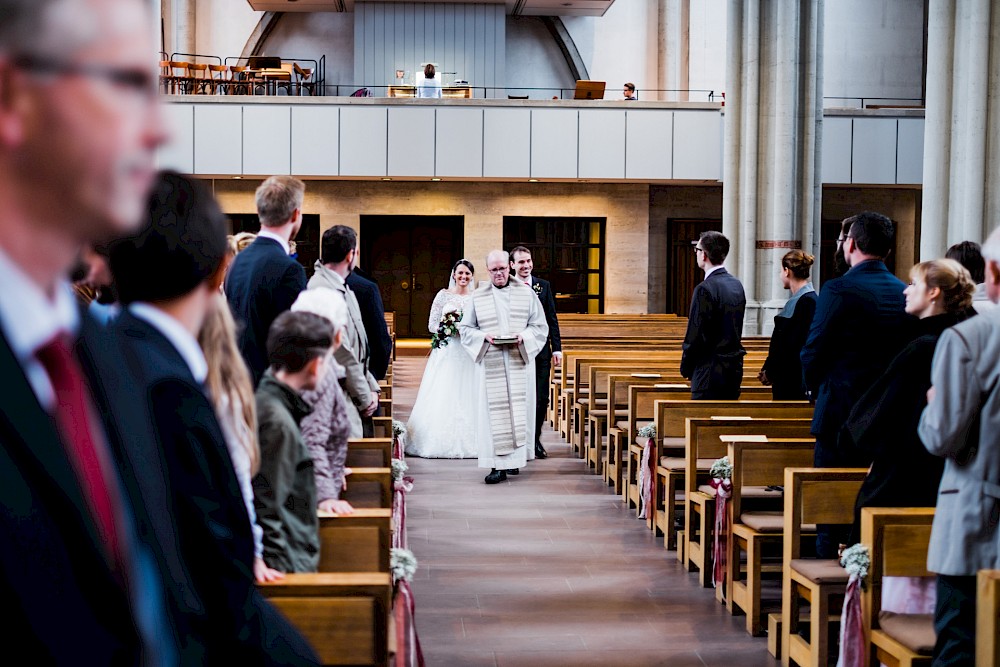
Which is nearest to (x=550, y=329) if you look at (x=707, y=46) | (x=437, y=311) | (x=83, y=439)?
(x=437, y=311)

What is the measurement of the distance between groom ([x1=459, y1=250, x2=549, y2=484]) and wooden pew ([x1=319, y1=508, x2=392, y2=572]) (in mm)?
4634

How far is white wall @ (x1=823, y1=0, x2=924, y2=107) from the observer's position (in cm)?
2270

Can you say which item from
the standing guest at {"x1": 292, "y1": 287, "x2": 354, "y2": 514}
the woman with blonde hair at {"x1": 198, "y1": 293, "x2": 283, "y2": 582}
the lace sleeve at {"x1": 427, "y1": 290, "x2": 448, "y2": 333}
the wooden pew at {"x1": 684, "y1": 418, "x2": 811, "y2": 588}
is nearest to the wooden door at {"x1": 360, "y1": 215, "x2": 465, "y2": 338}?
the lace sleeve at {"x1": 427, "y1": 290, "x2": 448, "y2": 333}

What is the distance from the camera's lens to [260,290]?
3.94 metres

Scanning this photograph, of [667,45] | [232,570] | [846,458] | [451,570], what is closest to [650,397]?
[451,570]

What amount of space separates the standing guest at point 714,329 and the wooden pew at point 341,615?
4.19 m

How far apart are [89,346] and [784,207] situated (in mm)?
14949

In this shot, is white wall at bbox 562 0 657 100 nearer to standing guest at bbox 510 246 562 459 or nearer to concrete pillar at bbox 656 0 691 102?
concrete pillar at bbox 656 0 691 102

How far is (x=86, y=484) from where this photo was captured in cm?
63

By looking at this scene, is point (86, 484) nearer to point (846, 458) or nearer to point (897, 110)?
point (846, 458)

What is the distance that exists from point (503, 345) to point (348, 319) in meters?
3.13

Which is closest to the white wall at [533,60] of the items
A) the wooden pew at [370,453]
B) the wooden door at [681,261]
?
the wooden door at [681,261]

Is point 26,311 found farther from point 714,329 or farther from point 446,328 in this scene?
point 446,328

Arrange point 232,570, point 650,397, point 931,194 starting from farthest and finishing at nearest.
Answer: point 931,194 < point 650,397 < point 232,570
